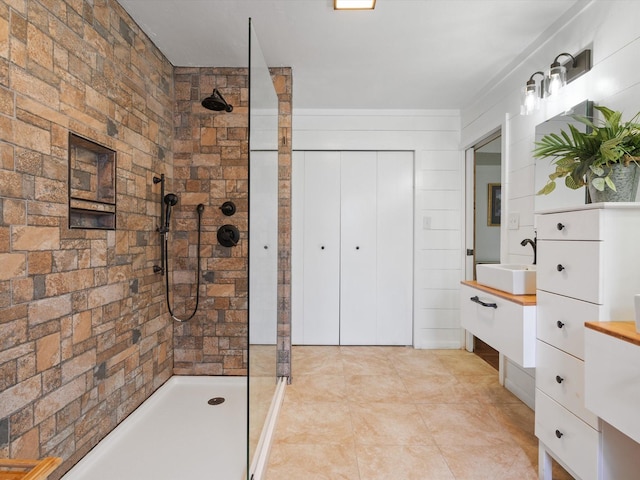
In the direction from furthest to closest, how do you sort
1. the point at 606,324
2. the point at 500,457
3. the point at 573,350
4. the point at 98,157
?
the point at 98,157, the point at 500,457, the point at 573,350, the point at 606,324

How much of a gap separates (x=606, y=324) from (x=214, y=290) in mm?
2265

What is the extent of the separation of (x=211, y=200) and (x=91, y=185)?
2.86 ft

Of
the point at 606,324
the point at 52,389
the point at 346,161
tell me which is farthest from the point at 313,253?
the point at 606,324

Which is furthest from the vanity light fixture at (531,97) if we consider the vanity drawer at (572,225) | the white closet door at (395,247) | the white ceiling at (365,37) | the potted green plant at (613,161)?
the white closet door at (395,247)

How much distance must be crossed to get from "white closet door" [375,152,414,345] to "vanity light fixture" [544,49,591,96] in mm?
1565

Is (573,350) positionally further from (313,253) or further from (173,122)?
(173,122)

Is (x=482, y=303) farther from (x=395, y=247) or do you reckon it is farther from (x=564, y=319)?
(x=395, y=247)

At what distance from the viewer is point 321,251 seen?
3.40 metres

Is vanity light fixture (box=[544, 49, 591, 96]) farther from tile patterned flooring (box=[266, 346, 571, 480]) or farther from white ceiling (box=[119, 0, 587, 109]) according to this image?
tile patterned flooring (box=[266, 346, 571, 480])

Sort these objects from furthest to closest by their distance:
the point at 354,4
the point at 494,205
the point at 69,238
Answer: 1. the point at 494,205
2. the point at 354,4
3. the point at 69,238

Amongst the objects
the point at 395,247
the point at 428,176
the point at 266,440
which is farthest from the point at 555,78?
the point at 266,440

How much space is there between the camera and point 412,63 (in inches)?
97.1

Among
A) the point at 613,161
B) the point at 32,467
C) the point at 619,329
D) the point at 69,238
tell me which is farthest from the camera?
the point at 69,238

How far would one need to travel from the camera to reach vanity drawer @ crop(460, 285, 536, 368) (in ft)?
5.15
